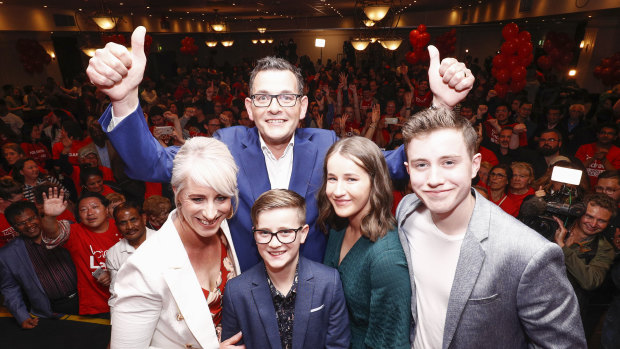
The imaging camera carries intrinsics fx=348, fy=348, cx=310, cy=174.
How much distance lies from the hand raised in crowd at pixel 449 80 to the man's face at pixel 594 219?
201cm

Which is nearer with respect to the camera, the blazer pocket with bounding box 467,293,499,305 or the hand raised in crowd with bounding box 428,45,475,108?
the blazer pocket with bounding box 467,293,499,305

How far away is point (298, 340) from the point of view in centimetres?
154

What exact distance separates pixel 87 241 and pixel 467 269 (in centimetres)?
289

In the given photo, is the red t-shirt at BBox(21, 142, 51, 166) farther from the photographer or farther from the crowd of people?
the photographer

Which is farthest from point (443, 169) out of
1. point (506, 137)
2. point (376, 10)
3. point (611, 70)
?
point (611, 70)

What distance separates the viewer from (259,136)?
73.4 inches

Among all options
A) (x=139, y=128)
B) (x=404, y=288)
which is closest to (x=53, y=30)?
(x=139, y=128)

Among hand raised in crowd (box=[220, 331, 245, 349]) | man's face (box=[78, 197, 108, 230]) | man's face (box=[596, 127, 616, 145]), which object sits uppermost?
man's face (box=[596, 127, 616, 145])

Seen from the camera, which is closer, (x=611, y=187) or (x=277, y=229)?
(x=277, y=229)

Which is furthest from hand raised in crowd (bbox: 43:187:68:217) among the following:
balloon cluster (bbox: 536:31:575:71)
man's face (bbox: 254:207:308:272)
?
balloon cluster (bbox: 536:31:575:71)

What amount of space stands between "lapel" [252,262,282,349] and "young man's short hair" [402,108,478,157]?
0.90 meters

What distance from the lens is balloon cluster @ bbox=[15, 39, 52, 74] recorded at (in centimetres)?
1174

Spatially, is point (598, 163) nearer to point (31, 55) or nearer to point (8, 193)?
point (8, 193)

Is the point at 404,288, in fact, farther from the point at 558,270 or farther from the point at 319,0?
the point at 319,0
